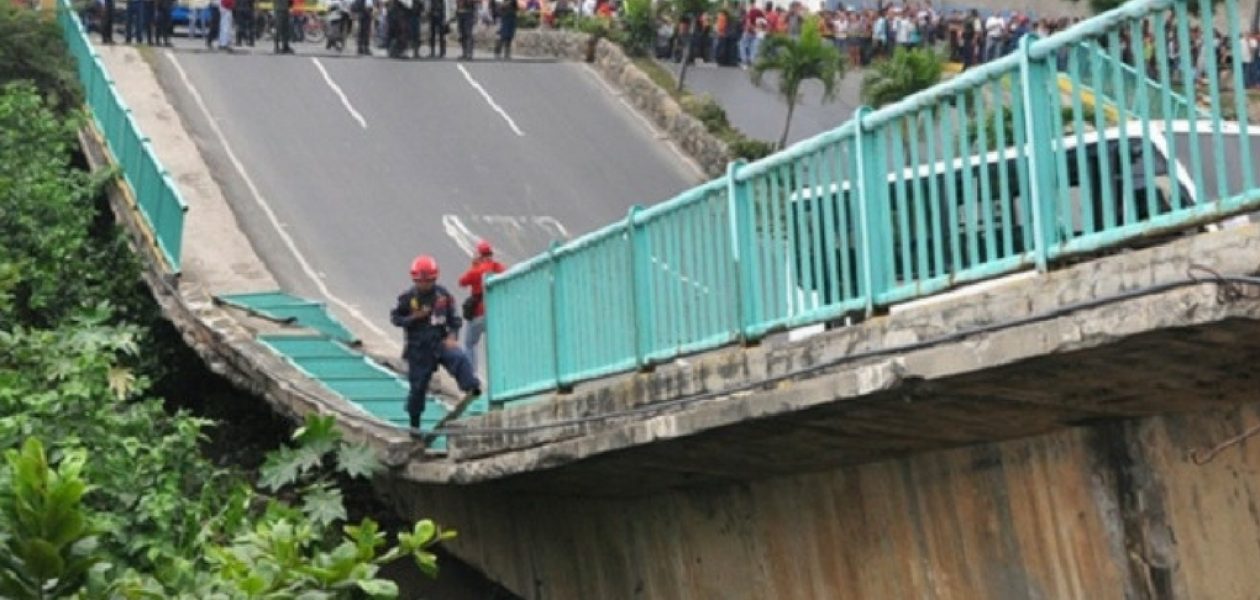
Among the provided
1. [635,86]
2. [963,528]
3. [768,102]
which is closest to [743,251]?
[963,528]

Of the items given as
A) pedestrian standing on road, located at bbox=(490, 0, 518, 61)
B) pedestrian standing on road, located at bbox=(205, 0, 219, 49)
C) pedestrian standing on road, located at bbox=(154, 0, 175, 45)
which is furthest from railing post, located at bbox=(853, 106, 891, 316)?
pedestrian standing on road, located at bbox=(490, 0, 518, 61)

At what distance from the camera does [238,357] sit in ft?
64.6

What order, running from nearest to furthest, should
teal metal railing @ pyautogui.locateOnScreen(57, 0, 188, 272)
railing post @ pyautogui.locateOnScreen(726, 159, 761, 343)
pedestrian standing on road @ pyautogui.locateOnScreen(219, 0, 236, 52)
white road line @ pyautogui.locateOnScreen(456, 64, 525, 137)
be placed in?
railing post @ pyautogui.locateOnScreen(726, 159, 761, 343) < teal metal railing @ pyautogui.locateOnScreen(57, 0, 188, 272) < white road line @ pyautogui.locateOnScreen(456, 64, 525, 137) < pedestrian standing on road @ pyautogui.locateOnScreen(219, 0, 236, 52)

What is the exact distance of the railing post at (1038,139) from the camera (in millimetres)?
9570

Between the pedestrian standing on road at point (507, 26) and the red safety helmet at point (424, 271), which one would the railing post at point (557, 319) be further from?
the pedestrian standing on road at point (507, 26)

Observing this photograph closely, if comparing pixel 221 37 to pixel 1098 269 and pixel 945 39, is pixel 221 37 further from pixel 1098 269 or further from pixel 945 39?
pixel 1098 269

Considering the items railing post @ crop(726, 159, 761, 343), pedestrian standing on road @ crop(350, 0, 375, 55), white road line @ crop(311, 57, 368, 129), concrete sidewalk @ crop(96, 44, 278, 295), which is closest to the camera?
railing post @ crop(726, 159, 761, 343)

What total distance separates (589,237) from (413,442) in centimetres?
253

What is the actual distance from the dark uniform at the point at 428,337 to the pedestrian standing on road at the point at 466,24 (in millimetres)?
22265

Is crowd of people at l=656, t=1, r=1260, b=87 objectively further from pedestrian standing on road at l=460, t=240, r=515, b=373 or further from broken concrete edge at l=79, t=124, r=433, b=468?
pedestrian standing on road at l=460, t=240, r=515, b=373

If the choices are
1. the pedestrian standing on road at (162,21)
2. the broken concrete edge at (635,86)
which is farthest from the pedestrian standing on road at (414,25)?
the pedestrian standing on road at (162,21)

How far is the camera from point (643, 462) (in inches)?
528

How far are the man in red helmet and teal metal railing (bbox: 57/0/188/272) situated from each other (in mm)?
6151

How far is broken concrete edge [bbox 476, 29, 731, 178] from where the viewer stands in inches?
1296
